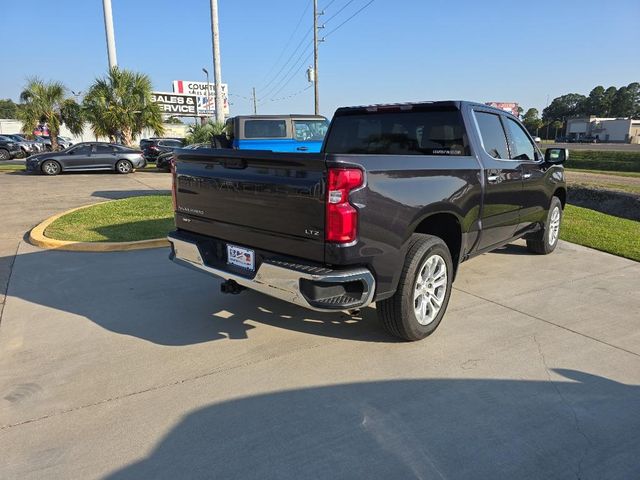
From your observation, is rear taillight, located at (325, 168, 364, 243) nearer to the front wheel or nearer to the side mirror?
the side mirror

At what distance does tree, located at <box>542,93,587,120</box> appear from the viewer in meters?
137

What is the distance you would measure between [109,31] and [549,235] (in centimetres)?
2819

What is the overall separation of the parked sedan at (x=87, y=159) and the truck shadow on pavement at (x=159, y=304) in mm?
15394

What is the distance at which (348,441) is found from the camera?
2604 mm

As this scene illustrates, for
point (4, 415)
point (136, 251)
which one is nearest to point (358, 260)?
point (4, 415)

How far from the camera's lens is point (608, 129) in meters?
93.0

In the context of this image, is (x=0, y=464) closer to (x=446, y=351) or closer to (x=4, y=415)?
(x=4, y=415)

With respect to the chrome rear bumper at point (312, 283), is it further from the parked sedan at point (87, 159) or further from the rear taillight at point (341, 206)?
the parked sedan at point (87, 159)

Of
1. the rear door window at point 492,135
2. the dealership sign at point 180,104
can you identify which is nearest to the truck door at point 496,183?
the rear door window at point 492,135

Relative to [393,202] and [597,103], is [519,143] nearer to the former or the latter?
[393,202]

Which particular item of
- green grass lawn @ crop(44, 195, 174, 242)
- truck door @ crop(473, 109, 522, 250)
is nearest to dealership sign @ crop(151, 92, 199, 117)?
green grass lawn @ crop(44, 195, 174, 242)

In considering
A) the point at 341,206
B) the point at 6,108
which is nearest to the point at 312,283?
the point at 341,206

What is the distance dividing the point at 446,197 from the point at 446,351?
1.26m

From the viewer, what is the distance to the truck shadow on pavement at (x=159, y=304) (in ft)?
13.2
